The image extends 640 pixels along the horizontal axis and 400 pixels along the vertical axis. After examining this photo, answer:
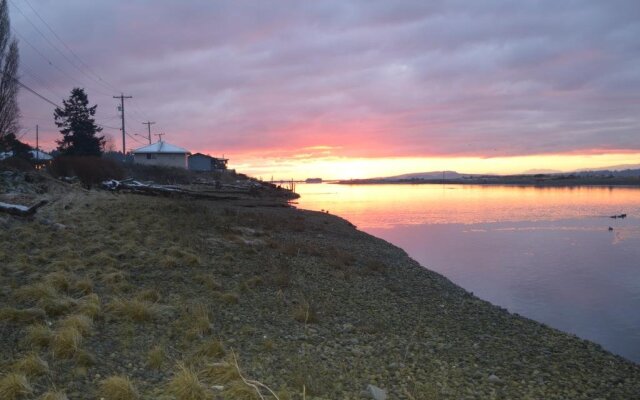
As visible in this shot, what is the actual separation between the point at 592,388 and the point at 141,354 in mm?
6454

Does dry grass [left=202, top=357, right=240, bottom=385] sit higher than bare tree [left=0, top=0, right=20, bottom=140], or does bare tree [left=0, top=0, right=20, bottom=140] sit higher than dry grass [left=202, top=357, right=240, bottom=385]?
bare tree [left=0, top=0, right=20, bottom=140]

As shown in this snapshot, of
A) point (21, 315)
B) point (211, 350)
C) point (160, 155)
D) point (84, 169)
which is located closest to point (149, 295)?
point (21, 315)

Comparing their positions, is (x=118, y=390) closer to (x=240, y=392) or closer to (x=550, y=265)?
(x=240, y=392)

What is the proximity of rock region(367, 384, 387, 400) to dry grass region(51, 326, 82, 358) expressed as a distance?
386 centimetres

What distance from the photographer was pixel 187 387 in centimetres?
568

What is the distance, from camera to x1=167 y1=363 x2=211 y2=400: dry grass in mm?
5590

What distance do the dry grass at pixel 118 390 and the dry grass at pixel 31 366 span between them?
0.87 metres

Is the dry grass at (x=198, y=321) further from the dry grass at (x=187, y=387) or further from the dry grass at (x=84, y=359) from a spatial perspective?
the dry grass at (x=187, y=387)

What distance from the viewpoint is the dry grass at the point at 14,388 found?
5.26 metres

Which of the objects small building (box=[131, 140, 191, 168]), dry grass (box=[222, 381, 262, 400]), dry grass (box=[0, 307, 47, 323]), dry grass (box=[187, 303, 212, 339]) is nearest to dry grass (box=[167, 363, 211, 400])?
dry grass (box=[222, 381, 262, 400])

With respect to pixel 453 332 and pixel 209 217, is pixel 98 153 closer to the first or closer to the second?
pixel 209 217

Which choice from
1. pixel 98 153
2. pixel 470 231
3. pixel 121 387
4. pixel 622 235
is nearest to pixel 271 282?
pixel 121 387

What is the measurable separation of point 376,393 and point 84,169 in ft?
126

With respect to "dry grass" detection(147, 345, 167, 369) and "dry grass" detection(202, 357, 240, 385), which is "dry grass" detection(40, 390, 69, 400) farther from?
"dry grass" detection(202, 357, 240, 385)
